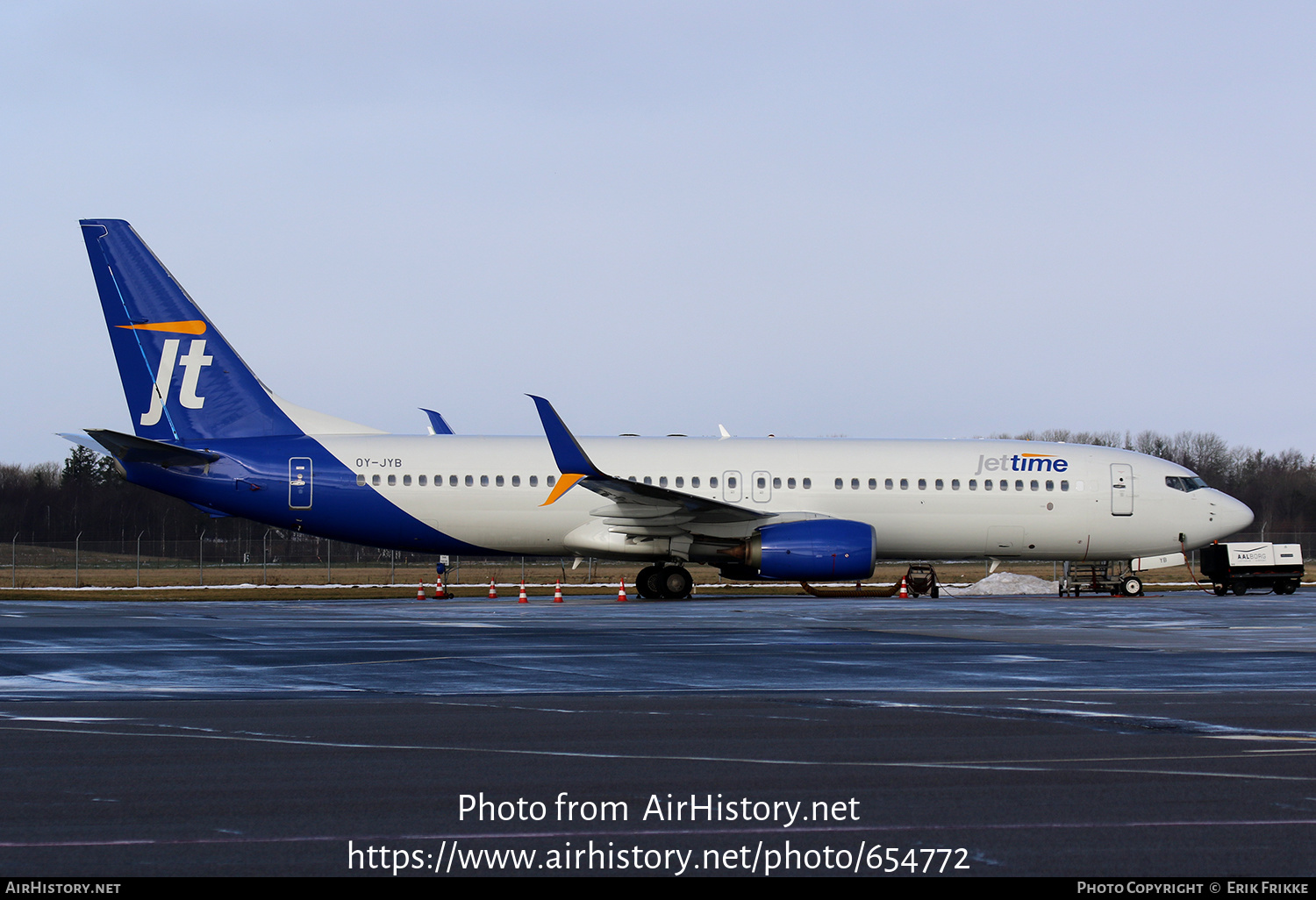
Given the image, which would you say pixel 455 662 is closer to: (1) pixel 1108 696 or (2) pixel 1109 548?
(1) pixel 1108 696

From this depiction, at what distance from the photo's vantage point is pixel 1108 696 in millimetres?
10164

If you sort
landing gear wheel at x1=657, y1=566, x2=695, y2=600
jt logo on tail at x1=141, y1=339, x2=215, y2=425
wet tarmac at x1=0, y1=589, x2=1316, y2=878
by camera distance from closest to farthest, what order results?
wet tarmac at x1=0, y1=589, x2=1316, y2=878 < jt logo on tail at x1=141, y1=339, x2=215, y2=425 < landing gear wheel at x1=657, y1=566, x2=695, y2=600

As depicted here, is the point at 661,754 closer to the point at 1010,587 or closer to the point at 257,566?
the point at 1010,587

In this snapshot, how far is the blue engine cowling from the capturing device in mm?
25922

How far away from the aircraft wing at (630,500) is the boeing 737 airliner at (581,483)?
42mm

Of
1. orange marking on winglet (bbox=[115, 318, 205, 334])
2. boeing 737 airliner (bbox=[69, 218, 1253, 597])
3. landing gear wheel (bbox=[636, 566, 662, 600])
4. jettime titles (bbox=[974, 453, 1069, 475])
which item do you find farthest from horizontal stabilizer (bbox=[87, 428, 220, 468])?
jettime titles (bbox=[974, 453, 1069, 475])

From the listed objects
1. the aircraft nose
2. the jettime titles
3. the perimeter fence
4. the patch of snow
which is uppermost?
the jettime titles

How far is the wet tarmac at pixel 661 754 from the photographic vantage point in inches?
203

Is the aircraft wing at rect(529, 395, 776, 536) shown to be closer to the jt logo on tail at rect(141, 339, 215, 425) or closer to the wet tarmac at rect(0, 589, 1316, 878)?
the jt logo on tail at rect(141, 339, 215, 425)

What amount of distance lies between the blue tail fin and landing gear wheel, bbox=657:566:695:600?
924 cm

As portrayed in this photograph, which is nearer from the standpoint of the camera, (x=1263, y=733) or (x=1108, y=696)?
(x=1263, y=733)

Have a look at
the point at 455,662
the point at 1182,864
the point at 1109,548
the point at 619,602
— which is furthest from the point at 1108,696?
the point at 1109,548

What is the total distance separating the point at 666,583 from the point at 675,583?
0.22m

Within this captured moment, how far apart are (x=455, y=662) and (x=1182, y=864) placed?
916 cm
